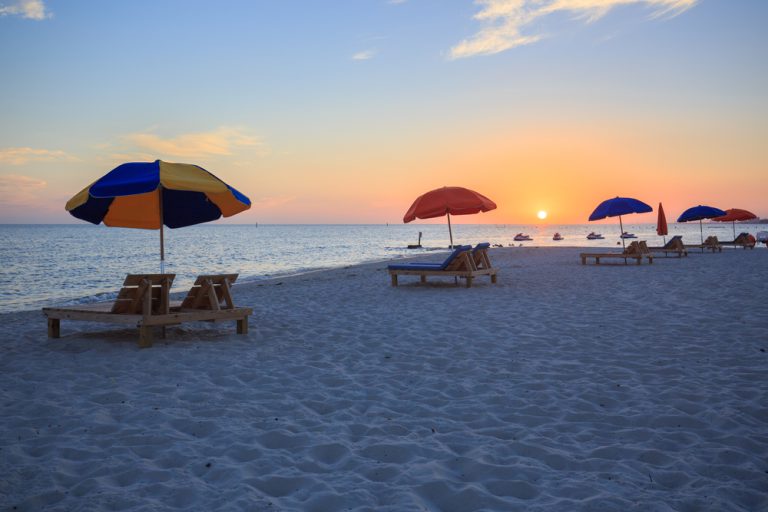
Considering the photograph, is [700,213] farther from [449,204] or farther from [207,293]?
[207,293]

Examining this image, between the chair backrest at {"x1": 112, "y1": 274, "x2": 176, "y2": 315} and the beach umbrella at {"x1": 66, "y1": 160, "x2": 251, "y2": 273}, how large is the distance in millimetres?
359

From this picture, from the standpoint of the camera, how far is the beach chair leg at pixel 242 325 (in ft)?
24.1

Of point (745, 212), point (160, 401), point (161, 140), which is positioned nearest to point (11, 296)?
point (161, 140)

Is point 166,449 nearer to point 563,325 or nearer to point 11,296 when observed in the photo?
point 563,325

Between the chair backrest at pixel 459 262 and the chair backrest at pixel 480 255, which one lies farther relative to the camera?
the chair backrest at pixel 480 255

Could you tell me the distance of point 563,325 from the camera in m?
7.47

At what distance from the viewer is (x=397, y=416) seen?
4.04 metres

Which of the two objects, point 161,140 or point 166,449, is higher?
point 161,140

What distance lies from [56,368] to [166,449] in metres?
2.96

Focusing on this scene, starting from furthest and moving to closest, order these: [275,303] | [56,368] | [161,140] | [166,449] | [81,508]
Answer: [161,140] → [275,303] → [56,368] → [166,449] → [81,508]

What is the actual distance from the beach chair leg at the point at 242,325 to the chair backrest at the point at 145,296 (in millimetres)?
1094

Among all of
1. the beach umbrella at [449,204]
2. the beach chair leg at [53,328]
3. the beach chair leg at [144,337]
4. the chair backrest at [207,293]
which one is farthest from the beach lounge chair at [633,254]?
the beach chair leg at [53,328]

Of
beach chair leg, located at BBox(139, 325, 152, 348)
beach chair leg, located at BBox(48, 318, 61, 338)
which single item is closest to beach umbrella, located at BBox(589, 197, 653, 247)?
beach chair leg, located at BBox(139, 325, 152, 348)

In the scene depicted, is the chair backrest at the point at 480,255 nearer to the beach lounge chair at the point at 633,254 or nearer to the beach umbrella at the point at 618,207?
the beach lounge chair at the point at 633,254
